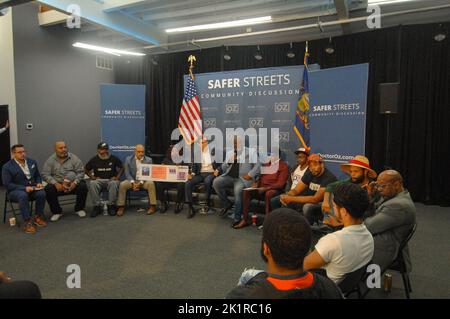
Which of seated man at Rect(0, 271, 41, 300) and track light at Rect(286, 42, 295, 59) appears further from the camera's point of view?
track light at Rect(286, 42, 295, 59)

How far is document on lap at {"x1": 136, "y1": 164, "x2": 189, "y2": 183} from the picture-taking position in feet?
17.1

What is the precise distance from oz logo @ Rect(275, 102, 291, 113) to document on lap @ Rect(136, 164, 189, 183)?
78.1 inches

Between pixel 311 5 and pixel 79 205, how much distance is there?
5.66 meters

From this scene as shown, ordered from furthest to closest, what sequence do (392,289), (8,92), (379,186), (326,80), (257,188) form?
(8,92) → (257,188) → (326,80) → (392,289) → (379,186)

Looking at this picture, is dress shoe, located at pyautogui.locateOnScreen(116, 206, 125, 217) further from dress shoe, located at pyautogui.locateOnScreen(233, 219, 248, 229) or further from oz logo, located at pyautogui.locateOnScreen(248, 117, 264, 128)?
oz logo, located at pyautogui.locateOnScreen(248, 117, 264, 128)

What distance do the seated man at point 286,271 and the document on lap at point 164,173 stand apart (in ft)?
13.4

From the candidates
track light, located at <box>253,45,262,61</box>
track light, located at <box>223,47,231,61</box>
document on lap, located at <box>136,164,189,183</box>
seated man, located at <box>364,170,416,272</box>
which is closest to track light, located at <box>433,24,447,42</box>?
track light, located at <box>253,45,262,61</box>

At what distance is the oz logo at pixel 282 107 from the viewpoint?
564cm

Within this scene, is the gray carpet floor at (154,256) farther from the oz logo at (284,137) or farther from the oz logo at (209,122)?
the oz logo at (209,122)

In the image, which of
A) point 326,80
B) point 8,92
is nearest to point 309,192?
point 326,80

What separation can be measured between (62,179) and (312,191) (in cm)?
387

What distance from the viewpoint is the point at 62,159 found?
5.11m

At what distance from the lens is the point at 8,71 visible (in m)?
6.74

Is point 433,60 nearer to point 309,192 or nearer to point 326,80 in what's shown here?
point 326,80
